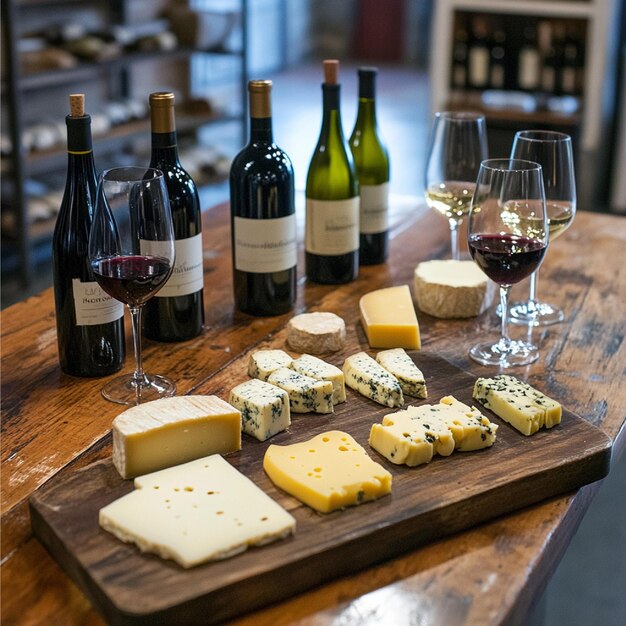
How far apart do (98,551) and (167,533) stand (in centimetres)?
7

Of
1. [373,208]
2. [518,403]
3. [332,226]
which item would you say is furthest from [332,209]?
[518,403]

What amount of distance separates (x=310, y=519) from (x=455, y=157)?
97 cm

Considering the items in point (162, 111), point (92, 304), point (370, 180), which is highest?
point (162, 111)

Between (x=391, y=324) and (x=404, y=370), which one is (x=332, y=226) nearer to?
(x=391, y=324)

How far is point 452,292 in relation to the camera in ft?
5.23

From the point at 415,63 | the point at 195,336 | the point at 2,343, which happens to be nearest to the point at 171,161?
the point at 195,336

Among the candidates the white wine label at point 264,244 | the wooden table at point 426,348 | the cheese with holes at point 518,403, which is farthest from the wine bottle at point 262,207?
the cheese with holes at point 518,403

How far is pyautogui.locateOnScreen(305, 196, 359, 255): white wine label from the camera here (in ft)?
5.47

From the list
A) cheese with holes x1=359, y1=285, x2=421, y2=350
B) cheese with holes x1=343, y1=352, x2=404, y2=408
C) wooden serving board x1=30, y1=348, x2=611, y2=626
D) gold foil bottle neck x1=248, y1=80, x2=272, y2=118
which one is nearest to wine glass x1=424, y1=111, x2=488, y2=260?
cheese with holes x1=359, y1=285, x2=421, y2=350

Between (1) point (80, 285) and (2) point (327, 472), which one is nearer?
(2) point (327, 472)

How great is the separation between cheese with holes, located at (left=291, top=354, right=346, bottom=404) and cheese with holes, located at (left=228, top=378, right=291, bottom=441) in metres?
0.08

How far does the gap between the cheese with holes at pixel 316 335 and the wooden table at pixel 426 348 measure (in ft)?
0.32

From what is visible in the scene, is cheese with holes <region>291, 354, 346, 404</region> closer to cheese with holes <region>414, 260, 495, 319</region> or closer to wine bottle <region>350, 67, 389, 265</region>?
cheese with holes <region>414, 260, 495, 319</region>

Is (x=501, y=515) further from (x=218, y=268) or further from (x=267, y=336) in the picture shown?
(x=218, y=268)
